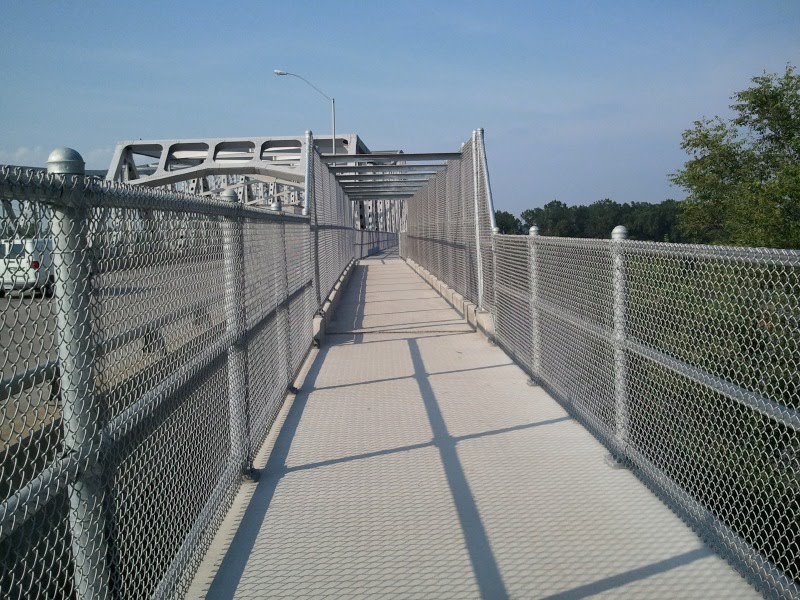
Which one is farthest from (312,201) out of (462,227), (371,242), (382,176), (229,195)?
(371,242)

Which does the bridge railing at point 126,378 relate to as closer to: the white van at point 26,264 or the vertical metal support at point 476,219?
the white van at point 26,264

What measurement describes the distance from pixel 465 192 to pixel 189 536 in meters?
8.94

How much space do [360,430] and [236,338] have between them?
70.9 inches

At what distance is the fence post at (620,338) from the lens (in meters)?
4.67

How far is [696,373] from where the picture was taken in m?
3.62

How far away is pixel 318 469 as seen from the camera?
16.6 ft

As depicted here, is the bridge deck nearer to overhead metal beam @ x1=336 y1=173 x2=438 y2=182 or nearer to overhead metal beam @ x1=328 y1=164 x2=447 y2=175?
overhead metal beam @ x1=328 y1=164 x2=447 y2=175

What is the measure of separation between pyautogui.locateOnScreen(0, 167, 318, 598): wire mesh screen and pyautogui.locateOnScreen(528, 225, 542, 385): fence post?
2943 millimetres

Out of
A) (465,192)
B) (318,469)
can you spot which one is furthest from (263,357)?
(465,192)

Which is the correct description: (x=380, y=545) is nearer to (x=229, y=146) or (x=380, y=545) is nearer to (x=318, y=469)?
(x=318, y=469)

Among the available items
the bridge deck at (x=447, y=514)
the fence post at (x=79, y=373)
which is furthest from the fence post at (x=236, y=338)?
the fence post at (x=79, y=373)

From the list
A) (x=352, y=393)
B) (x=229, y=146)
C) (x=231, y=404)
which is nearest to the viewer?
(x=231, y=404)

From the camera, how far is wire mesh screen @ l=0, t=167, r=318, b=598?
2053 mm

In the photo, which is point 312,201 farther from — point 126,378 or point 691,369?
point 126,378
